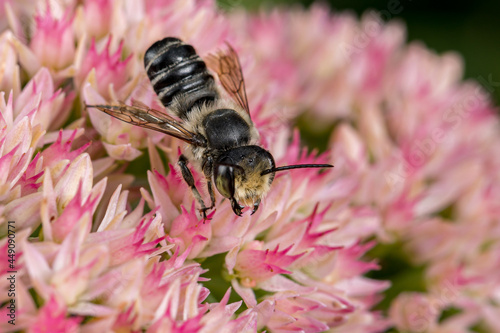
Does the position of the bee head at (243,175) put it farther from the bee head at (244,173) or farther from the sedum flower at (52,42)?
the sedum flower at (52,42)

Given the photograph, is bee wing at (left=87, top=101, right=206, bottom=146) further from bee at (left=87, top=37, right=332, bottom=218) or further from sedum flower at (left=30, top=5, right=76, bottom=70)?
sedum flower at (left=30, top=5, right=76, bottom=70)

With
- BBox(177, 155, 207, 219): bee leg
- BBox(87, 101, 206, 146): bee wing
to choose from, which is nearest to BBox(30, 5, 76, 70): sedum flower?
BBox(87, 101, 206, 146): bee wing

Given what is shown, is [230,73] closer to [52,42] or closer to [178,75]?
[178,75]

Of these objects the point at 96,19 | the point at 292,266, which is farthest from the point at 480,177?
the point at 96,19

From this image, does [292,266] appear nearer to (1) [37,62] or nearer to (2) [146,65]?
(2) [146,65]

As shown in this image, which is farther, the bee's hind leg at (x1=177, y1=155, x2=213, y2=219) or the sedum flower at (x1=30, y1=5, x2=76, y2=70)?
the sedum flower at (x1=30, y1=5, x2=76, y2=70)

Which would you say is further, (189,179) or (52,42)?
(52,42)

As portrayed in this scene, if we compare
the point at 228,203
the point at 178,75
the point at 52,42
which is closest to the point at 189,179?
the point at 228,203
